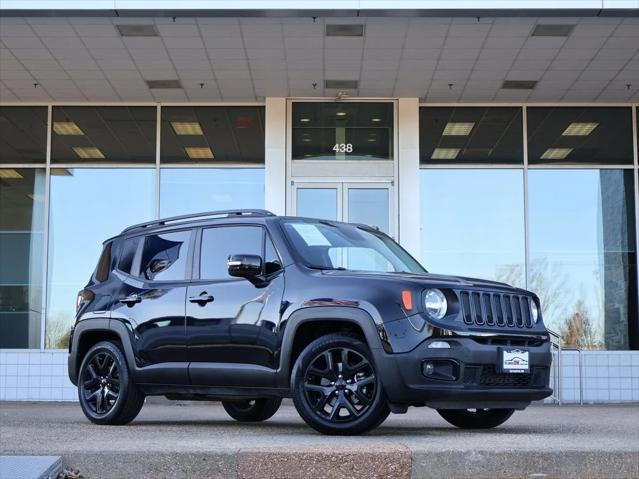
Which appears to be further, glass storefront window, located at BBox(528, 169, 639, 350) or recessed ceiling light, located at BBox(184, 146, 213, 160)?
recessed ceiling light, located at BBox(184, 146, 213, 160)

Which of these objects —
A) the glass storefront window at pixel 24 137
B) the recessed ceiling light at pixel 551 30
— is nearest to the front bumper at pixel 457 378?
the recessed ceiling light at pixel 551 30

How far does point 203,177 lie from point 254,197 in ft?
3.32

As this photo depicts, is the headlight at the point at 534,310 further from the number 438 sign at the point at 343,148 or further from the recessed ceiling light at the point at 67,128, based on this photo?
the recessed ceiling light at the point at 67,128

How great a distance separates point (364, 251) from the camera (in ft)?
27.7

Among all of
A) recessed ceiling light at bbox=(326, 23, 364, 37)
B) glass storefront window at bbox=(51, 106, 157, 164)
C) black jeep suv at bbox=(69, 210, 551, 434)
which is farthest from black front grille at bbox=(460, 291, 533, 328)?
glass storefront window at bbox=(51, 106, 157, 164)

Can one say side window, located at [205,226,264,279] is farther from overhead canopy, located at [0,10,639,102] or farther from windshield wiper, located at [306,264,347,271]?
overhead canopy, located at [0,10,639,102]

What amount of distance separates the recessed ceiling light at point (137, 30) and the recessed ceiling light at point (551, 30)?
5649 mm

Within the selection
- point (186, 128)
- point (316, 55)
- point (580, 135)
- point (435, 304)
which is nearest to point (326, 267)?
point (435, 304)

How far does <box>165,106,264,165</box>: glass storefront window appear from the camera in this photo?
18.6 m

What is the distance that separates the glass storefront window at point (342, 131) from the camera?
18.4 m

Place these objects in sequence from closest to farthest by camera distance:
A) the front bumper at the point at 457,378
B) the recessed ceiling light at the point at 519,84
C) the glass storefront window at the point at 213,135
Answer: the front bumper at the point at 457,378 < the recessed ceiling light at the point at 519,84 < the glass storefront window at the point at 213,135

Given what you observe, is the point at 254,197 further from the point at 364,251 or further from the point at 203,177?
the point at 364,251

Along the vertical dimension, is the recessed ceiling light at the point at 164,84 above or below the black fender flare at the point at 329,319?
above

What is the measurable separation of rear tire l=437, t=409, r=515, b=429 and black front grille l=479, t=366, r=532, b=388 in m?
0.82
